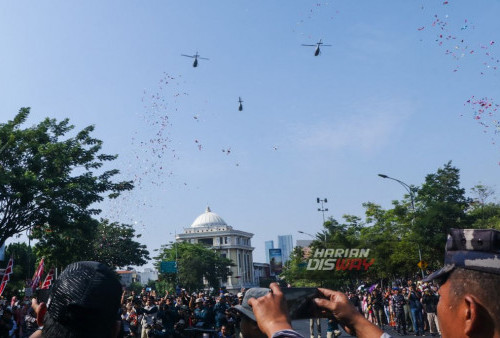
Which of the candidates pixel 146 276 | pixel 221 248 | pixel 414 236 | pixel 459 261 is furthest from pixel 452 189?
pixel 146 276

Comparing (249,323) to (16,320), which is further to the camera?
(16,320)

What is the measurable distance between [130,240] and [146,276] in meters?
127

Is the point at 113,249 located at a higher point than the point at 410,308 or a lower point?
higher

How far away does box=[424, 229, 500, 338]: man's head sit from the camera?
63.2 inches

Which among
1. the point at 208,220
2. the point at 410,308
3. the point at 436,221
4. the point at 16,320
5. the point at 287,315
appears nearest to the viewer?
the point at 287,315

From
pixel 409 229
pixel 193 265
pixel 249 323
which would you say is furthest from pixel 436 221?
pixel 193 265

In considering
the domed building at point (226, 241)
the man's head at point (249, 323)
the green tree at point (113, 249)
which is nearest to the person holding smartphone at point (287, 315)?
the man's head at point (249, 323)

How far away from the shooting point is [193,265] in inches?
3342

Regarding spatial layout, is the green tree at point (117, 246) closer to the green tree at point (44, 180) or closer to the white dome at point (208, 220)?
the green tree at point (44, 180)

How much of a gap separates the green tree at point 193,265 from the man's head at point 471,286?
83.8m

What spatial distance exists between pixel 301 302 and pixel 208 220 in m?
141

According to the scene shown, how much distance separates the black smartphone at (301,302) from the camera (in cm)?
196

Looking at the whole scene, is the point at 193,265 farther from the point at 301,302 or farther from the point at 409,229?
the point at 301,302

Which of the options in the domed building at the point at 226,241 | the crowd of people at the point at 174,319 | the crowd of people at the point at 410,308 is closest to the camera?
the crowd of people at the point at 174,319
